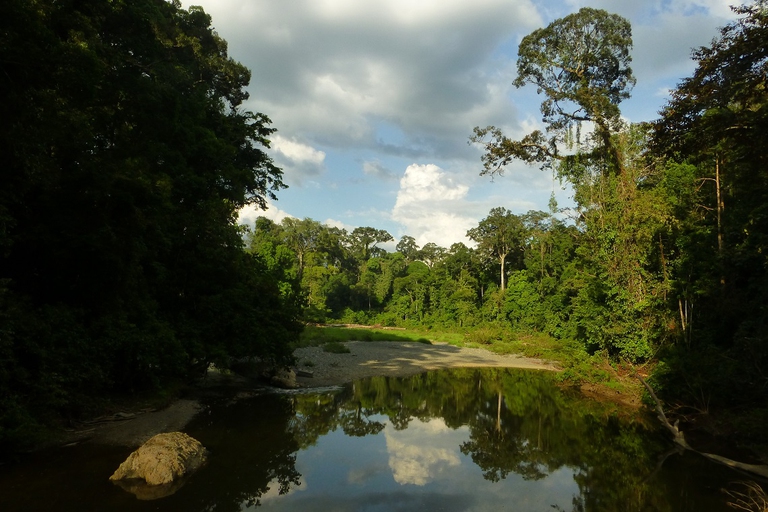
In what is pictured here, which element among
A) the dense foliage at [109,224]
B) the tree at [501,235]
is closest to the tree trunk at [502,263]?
the tree at [501,235]

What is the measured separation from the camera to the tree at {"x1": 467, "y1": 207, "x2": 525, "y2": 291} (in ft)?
175

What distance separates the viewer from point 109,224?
10875 mm

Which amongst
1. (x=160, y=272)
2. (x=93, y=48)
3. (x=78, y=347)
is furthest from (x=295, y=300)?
(x=93, y=48)

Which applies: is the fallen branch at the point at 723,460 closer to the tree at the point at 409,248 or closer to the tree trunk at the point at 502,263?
the tree trunk at the point at 502,263

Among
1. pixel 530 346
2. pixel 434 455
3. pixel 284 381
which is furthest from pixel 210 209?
pixel 530 346

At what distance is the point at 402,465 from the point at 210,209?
35.6 feet

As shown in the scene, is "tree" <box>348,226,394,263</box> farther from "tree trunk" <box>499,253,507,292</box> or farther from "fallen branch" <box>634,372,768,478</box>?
"fallen branch" <box>634,372,768,478</box>

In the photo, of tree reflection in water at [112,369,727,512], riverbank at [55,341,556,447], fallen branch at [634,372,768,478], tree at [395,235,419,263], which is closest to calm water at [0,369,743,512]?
tree reflection in water at [112,369,727,512]

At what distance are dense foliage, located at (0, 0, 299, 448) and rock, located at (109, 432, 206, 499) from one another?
194 cm

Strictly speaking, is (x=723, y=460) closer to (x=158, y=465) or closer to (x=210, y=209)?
(x=158, y=465)

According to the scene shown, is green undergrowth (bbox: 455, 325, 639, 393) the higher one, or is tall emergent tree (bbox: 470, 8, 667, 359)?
tall emergent tree (bbox: 470, 8, 667, 359)

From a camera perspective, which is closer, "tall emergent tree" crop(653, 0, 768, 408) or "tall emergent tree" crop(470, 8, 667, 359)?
"tall emergent tree" crop(653, 0, 768, 408)

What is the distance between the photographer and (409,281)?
208ft

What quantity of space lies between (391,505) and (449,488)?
5.23ft
